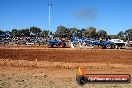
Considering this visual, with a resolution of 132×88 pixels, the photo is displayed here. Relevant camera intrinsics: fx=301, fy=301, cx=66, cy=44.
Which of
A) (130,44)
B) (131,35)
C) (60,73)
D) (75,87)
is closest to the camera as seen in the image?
(75,87)

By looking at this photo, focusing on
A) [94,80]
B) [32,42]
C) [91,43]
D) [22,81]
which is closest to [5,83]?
[22,81]

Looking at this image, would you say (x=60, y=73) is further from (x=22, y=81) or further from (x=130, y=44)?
(x=130, y=44)

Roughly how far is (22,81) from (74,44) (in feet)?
92.6

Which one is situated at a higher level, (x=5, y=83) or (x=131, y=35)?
(x=131, y=35)

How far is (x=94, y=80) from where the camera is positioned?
20.1 feet

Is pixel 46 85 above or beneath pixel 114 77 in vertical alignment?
beneath

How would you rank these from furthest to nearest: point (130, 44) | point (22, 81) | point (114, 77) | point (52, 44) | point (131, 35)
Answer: point (131, 35) → point (130, 44) → point (52, 44) → point (22, 81) → point (114, 77)

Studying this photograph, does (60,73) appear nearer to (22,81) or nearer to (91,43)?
(22,81)

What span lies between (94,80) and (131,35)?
8317 centimetres

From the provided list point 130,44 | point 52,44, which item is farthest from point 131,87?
point 130,44

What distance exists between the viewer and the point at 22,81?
1205cm

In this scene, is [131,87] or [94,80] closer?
[94,80]

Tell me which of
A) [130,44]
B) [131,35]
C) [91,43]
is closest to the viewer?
[91,43]

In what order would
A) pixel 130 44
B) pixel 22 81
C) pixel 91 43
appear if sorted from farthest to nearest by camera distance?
pixel 130 44
pixel 91 43
pixel 22 81
